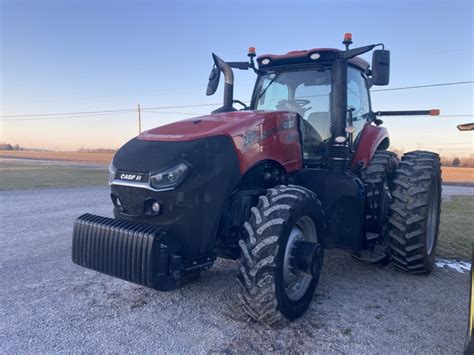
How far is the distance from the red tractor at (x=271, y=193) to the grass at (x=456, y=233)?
3.44 ft

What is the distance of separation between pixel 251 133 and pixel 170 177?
94 centimetres

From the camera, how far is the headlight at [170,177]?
304 cm

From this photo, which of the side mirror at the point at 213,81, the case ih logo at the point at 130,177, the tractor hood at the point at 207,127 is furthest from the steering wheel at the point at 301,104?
the case ih logo at the point at 130,177

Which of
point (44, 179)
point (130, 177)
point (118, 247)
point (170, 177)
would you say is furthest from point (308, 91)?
point (44, 179)

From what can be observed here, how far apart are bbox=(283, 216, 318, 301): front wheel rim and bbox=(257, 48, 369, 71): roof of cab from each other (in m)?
2.02

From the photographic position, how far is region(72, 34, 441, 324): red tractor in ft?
10.0

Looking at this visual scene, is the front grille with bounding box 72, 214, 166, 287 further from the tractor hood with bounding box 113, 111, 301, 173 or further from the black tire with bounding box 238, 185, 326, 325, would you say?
the black tire with bounding box 238, 185, 326, 325

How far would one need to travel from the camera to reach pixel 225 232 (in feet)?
11.3

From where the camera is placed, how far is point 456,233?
727 centimetres

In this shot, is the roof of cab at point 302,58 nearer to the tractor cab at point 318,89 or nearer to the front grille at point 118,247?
the tractor cab at point 318,89

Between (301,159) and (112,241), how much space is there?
7.51ft

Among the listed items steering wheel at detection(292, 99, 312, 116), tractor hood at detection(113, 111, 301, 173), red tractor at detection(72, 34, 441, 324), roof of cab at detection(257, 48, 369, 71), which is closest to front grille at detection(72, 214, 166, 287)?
red tractor at detection(72, 34, 441, 324)

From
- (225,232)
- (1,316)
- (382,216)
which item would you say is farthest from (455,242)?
(1,316)

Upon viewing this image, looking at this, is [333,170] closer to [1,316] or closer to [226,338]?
[226,338]
